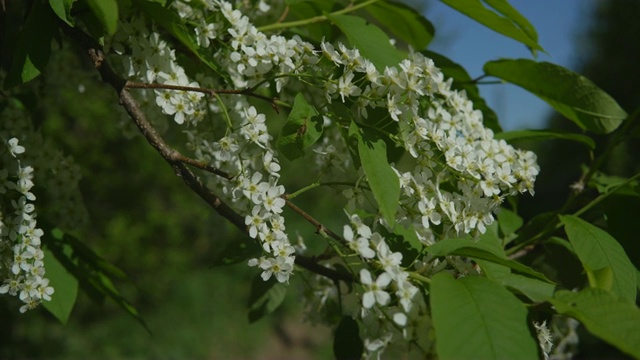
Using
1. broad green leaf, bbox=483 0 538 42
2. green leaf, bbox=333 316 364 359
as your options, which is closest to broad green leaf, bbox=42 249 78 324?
green leaf, bbox=333 316 364 359

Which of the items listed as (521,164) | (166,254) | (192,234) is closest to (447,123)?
(521,164)

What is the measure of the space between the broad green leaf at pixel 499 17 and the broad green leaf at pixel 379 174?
1.20ft

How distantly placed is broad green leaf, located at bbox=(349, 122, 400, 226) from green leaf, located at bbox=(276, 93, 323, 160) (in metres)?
0.07

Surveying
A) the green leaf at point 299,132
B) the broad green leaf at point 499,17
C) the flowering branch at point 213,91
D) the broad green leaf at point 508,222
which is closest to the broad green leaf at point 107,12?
the flowering branch at point 213,91

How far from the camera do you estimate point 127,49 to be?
112cm

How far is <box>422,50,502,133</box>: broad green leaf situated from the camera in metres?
1.27

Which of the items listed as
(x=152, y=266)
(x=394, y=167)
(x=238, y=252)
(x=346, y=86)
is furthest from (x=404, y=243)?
(x=152, y=266)

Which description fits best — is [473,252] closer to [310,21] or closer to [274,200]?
[274,200]

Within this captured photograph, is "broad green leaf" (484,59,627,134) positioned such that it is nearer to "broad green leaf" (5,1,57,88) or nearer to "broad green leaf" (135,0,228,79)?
"broad green leaf" (135,0,228,79)

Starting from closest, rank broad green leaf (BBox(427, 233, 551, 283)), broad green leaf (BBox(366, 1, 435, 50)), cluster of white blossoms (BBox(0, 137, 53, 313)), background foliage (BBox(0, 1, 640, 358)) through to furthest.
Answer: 1. broad green leaf (BBox(427, 233, 551, 283))
2. cluster of white blossoms (BBox(0, 137, 53, 313))
3. broad green leaf (BBox(366, 1, 435, 50))
4. background foliage (BBox(0, 1, 640, 358))

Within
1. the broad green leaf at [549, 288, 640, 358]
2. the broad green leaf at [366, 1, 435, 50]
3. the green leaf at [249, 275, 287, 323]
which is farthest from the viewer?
the green leaf at [249, 275, 287, 323]

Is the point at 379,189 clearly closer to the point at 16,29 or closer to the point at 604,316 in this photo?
the point at 604,316

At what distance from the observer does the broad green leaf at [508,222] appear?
1246mm

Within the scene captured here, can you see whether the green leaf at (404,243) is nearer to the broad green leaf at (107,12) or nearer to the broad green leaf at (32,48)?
the broad green leaf at (107,12)
